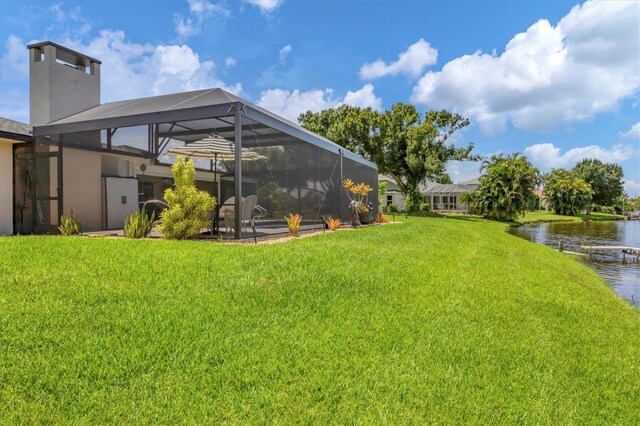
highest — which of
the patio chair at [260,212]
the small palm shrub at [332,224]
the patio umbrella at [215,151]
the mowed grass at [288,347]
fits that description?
the patio umbrella at [215,151]

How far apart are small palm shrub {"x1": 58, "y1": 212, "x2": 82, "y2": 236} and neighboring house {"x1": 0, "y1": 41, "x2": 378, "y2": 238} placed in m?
0.37

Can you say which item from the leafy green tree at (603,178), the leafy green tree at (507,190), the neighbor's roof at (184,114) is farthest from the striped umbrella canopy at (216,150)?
the leafy green tree at (603,178)

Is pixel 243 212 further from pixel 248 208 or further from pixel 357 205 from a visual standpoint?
pixel 357 205

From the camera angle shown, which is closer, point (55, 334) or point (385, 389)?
point (385, 389)

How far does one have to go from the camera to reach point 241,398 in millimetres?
2490

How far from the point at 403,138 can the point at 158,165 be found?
25504 mm

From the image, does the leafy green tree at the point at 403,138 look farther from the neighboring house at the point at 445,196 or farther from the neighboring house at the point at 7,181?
the neighboring house at the point at 7,181

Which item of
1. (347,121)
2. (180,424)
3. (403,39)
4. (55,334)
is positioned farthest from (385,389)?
(347,121)

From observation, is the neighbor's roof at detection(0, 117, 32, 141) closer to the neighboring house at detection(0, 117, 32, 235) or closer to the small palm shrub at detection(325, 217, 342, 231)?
the neighboring house at detection(0, 117, 32, 235)

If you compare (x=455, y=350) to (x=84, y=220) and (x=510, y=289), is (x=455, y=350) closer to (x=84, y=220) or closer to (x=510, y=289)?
(x=510, y=289)

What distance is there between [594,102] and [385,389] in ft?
67.4

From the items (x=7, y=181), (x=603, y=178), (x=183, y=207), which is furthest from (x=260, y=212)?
(x=603, y=178)

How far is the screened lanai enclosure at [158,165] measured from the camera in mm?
8508

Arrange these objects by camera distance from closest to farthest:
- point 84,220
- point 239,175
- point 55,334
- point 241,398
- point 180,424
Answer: point 180,424, point 241,398, point 55,334, point 239,175, point 84,220
